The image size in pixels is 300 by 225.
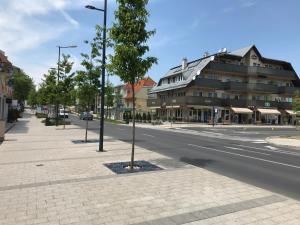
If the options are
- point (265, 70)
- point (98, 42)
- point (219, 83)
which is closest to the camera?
point (98, 42)

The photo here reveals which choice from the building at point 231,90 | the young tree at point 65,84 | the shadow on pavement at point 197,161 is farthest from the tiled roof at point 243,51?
the shadow on pavement at point 197,161

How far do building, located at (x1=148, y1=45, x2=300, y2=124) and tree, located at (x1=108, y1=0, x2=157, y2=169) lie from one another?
40509mm

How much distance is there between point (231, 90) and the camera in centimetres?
5616

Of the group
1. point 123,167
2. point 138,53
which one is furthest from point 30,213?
point 138,53

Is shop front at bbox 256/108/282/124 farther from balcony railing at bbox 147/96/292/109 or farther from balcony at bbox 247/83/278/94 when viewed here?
balcony at bbox 247/83/278/94

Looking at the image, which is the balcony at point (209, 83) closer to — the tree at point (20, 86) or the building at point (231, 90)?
the building at point (231, 90)

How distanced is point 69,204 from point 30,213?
788mm

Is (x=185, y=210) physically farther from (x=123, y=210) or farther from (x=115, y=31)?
(x=115, y=31)

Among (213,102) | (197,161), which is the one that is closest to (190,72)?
(213,102)

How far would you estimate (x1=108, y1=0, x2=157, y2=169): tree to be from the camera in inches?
407

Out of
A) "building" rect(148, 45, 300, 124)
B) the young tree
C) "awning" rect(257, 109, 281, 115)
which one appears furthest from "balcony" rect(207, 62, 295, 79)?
the young tree

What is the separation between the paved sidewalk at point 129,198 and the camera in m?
5.81

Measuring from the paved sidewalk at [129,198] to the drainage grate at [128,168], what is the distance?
335 mm

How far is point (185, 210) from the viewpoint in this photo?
248 inches
